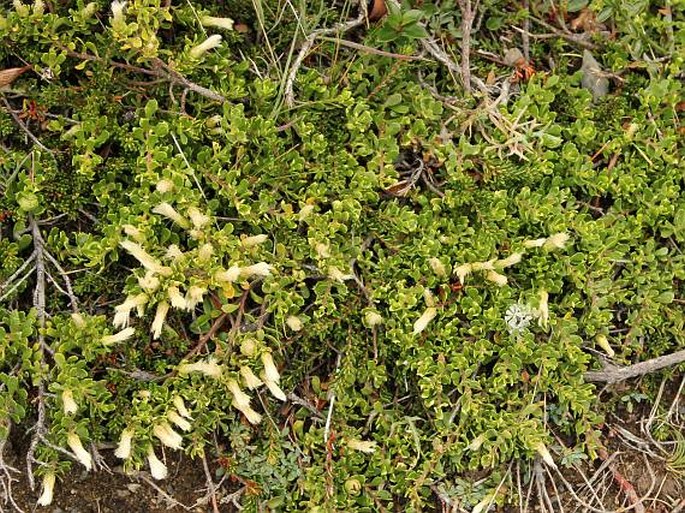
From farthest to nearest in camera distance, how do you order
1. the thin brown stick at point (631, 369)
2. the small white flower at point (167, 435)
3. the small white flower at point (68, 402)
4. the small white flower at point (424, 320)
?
the thin brown stick at point (631, 369), the small white flower at point (424, 320), the small white flower at point (167, 435), the small white flower at point (68, 402)

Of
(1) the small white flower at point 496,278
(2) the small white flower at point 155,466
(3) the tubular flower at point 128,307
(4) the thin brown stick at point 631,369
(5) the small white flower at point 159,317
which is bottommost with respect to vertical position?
(4) the thin brown stick at point 631,369

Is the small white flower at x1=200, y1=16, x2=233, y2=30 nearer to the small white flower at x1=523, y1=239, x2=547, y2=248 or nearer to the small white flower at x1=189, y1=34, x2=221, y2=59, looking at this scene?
the small white flower at x1=189, y1=34, x2=221, y2=59

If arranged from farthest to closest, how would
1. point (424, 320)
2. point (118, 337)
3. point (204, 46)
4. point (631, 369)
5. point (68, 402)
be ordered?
point (631, 369)
point (424, 320)
point (204, 46)
point (118, 337)
point (68, 402)

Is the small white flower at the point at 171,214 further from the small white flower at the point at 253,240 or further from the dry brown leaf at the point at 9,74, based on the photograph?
the dry brown leaf at the point at 9,74

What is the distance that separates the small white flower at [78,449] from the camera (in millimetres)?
2809

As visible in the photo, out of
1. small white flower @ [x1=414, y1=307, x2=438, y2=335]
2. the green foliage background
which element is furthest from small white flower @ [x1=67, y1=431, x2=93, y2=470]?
small white flower @ [x1=414, y1=307, x2=438, y2=335]

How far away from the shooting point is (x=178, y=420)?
2924mm

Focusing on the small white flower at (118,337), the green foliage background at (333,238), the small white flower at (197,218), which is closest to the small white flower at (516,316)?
the green foliage background at (333,238)

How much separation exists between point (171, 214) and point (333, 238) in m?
0.62

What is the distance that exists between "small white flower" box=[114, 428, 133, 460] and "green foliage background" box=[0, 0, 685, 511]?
0.13ft

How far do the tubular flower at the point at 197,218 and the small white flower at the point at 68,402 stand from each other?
705 millimetres

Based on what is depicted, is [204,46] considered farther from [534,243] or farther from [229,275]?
[534,243]

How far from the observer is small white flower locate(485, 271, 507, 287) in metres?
3.16

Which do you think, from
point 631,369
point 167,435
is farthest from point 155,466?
point 631,369
